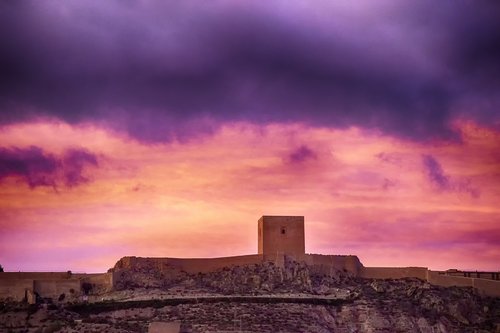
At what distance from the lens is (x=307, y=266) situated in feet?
316

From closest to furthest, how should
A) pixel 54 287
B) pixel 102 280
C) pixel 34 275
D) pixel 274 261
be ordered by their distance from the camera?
pixel 54 287
pixel 102 280
pixel 34 275
pixel 274 261

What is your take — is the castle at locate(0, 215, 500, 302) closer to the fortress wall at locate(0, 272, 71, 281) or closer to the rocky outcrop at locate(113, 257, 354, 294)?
the fortress wall at locate(0, 272, 71, 281)

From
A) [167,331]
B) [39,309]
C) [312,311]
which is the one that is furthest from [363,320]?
[39,309]

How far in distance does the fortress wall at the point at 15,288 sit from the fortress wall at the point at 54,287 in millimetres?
703

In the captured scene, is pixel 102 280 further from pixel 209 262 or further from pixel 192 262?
pixel 209 262

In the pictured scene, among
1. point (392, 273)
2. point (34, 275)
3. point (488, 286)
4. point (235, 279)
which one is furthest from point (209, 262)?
point (488, 286)

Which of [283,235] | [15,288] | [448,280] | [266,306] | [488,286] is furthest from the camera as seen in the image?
[448,280]

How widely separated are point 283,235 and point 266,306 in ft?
27.9

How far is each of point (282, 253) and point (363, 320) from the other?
984 cm

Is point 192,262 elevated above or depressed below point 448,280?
above

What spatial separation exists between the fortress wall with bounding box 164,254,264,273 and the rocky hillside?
2.01 feet

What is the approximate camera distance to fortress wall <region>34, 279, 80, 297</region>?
92.1m

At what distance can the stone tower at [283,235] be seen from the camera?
96.2 m

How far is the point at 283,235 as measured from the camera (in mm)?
96625
